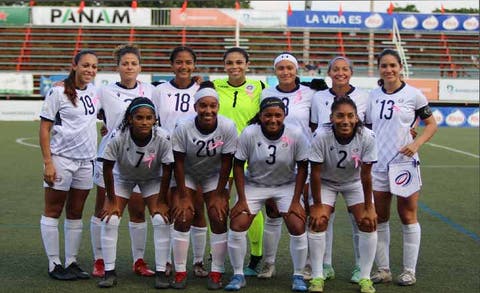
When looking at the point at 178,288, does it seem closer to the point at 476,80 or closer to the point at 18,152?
the point at 18,152

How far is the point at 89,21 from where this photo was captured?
3369cm

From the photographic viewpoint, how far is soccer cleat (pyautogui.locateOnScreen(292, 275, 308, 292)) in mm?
5996

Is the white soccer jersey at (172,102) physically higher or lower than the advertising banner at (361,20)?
lower

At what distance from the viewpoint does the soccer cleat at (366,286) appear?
5.96m

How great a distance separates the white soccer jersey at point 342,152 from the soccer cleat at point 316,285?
2.81ft

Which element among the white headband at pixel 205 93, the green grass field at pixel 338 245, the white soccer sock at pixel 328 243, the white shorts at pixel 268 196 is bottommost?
the green grass field at pixel 338 245

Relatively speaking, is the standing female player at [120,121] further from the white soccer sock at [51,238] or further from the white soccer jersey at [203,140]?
the white soccer jersey at [203,140]

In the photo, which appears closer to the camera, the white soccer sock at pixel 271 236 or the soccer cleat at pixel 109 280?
the soccer cleat at pixel 109 280

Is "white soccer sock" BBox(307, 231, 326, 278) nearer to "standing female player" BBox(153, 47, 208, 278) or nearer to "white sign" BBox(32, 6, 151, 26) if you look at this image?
"standing female player" BBox(153, 47, 208, 278)

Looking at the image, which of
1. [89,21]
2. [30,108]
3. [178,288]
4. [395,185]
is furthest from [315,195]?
[89,21]

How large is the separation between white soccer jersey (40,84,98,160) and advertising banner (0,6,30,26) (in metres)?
29.3

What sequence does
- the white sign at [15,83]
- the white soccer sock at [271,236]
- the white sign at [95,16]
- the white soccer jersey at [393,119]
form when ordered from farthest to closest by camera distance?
1. the white sign at [95,16]
2. the white sign at [15,83]
3. the white soccer sock at [271,236]
4. the white soccer jersey at [393,119]

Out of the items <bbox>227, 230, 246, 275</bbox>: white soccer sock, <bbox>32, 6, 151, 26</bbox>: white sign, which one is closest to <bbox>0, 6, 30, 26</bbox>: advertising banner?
<bbox>32, 6, 151, 26</bbox>: white sign

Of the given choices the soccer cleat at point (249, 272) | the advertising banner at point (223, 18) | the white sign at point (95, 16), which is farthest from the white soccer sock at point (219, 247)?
the white sign at point (95, 16)
